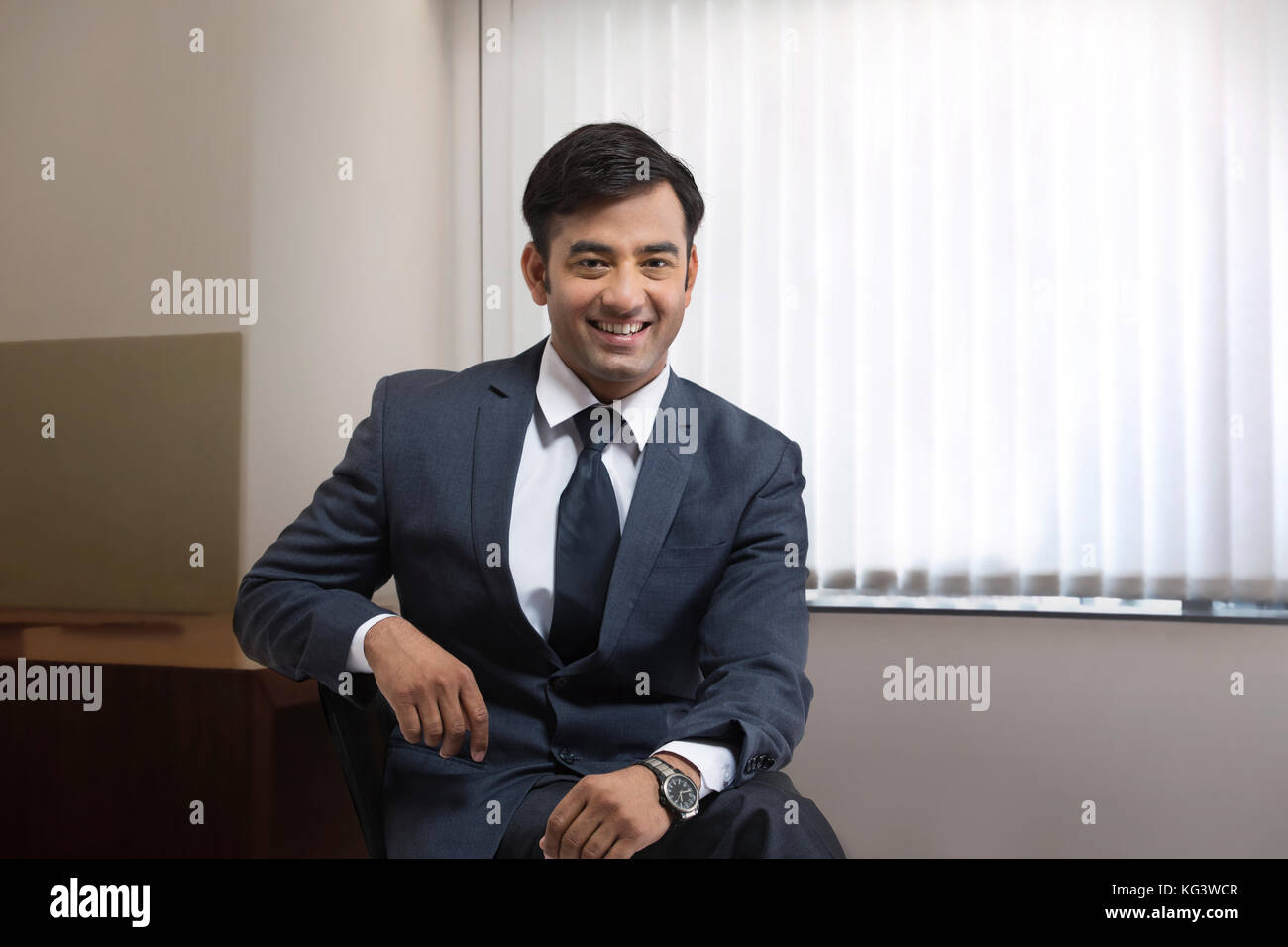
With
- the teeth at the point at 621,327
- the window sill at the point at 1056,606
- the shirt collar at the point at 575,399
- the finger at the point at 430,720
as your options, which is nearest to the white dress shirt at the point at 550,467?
the shirt collar at the point at 575,399

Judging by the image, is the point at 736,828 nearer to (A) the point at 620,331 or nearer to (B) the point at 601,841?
(B) the point at 601,841

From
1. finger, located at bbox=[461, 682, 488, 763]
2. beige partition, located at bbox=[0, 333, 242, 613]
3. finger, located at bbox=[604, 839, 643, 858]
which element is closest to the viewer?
finger, located at bbox=[604, 839, 643, 858]

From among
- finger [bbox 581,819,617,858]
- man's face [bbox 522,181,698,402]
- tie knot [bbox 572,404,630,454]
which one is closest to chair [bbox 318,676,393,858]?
finger [bbox 581,819,617,858]

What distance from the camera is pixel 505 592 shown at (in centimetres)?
121

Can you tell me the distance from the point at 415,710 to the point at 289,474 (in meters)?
0.95

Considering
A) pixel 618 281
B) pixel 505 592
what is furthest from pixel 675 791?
pixel 618 281

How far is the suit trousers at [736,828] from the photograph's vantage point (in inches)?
42.7

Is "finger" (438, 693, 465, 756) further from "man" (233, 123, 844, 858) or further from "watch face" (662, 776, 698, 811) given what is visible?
"watch face" (662, 776, 698, 811)

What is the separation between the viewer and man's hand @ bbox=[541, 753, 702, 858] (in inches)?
38.6

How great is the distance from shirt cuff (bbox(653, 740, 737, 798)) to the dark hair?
77 centimetres

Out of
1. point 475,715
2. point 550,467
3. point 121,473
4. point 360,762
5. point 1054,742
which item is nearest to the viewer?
point 475,715

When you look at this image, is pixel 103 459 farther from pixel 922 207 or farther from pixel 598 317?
pixel 922 207

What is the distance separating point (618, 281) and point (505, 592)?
49cm
